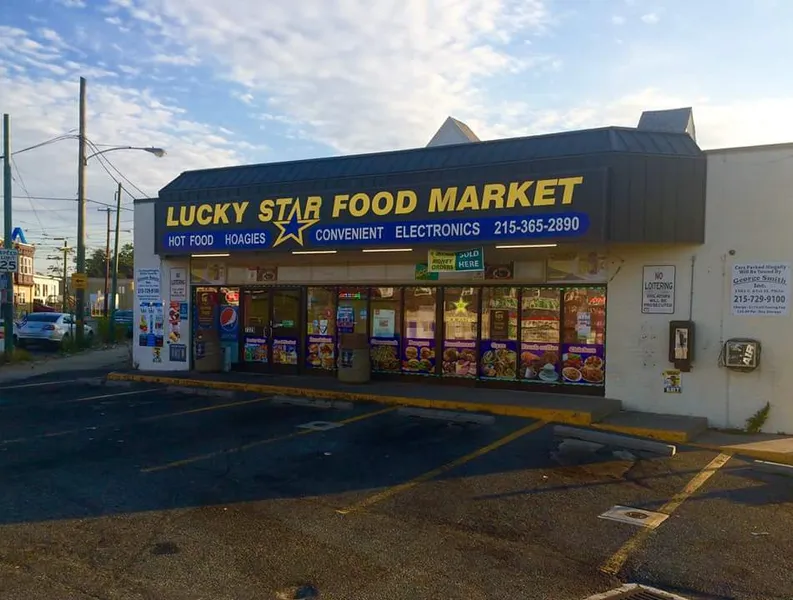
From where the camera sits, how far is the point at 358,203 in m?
13.6

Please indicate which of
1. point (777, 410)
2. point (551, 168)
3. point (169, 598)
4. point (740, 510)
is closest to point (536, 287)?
point (551, 168)

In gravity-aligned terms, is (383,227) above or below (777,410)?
above

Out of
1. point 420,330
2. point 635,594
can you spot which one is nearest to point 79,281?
point 420,330

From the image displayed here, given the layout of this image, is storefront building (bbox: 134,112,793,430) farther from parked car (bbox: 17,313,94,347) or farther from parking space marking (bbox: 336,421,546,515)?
parked car (bbox: 17,313,94,347)

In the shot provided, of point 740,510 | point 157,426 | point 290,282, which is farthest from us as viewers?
point 290,282

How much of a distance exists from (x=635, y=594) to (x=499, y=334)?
927 cm

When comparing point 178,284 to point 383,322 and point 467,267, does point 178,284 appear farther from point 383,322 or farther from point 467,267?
point 467,267

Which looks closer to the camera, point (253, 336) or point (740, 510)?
point (740, 510)

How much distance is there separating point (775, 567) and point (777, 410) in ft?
21.2

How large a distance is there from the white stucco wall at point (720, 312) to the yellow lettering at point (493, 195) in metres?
2.31

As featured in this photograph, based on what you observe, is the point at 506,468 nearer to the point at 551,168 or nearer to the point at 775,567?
the point at 775,567

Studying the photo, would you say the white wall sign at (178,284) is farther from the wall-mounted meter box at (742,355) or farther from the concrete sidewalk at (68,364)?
the wall-mounted meter box at (742,355)

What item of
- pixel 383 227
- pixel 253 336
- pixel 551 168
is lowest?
pixel 253 336

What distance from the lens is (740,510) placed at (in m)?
6.97
